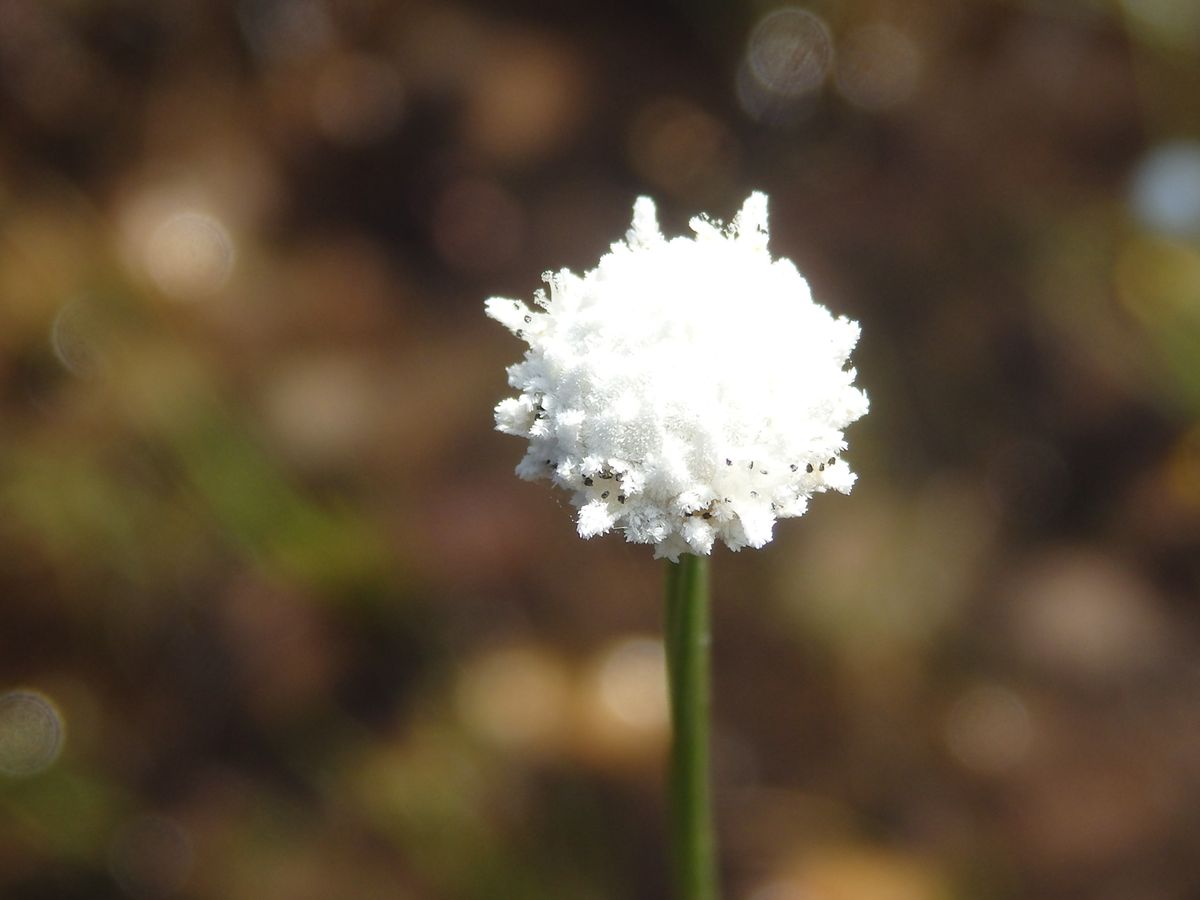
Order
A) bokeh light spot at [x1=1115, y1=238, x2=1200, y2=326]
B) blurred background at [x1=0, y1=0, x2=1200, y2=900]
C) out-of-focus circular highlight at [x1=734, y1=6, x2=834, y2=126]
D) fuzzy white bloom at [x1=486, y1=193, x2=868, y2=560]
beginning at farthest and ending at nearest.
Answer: out-of-focus circular highlight at [x1=734, y1=6, x2=834, y2=126] < bokeh light spot at [x1=1115, y1=238, x2=1200, y2=326] < blurred background at [x1=0, y1=0, x2=1200, y2=900] < fuzzy white bloom at [x1=486, y1=193, x2=868, y2=560]

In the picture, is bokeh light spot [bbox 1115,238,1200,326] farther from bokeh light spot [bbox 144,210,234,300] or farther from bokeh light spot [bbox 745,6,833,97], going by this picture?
bokeh light spot [bbox 144,210,234,300]

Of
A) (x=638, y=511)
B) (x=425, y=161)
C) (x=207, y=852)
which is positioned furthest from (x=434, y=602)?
(x=638, y=511)

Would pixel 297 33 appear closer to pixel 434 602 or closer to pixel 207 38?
pixel 207 38

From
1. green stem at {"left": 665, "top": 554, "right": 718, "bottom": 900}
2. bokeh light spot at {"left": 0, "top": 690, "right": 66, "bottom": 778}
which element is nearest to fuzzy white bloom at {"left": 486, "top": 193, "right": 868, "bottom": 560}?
green stem at {"left": 665, "top": 554, "right": 718, "bottom": 900}

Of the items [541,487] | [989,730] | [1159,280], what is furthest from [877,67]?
[989,730]

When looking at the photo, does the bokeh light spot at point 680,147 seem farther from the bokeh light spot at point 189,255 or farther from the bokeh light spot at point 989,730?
the bokeh light spot at point 989,730

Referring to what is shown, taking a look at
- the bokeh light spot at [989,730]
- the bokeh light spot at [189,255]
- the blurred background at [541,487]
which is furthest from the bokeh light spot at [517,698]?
the bokeh light spot at [189,255]
